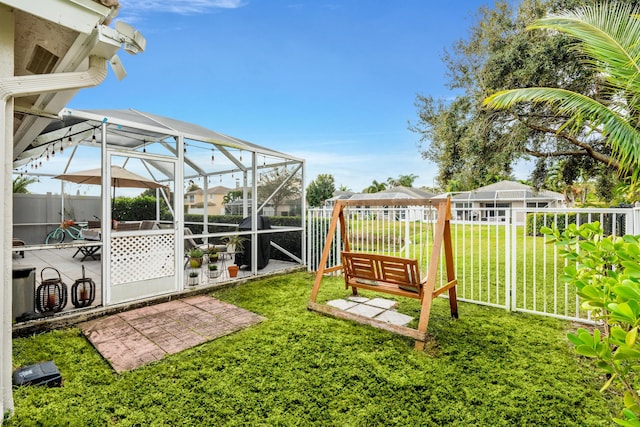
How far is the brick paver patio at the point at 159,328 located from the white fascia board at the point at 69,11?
3.10 m

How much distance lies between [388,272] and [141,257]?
4.01 meters

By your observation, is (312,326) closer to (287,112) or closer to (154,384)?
(154,384)

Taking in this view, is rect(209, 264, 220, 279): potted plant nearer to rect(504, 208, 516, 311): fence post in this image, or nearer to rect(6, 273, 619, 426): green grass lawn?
rect(6, 273, 619, 426): green grass lawn

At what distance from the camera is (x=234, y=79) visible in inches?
492

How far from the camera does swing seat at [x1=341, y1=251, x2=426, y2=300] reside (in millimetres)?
3709

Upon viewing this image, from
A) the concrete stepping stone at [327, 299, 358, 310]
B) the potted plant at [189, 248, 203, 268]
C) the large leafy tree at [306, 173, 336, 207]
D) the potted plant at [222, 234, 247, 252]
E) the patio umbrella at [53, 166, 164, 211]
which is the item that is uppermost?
the large leafy tree at [306, 173, 336, 207]

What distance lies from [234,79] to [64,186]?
7352mm

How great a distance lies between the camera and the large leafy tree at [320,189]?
158ft

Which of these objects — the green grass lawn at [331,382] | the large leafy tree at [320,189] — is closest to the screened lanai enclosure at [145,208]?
the green grass lawn at [331,382]

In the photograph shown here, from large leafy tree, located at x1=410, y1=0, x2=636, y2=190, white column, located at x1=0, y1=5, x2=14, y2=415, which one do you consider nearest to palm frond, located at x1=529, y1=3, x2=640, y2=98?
large leafy tree, located at x1=410, y1=0, x2=636, y2=190

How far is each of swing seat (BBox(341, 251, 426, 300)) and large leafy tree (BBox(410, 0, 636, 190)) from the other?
216 inches

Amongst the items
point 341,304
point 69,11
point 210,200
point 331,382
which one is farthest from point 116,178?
point 331,382

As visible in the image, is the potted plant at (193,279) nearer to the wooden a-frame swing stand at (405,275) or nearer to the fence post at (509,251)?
the wooden a-frame swing stand at (405,275)

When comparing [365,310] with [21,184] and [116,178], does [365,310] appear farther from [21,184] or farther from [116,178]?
[21,184]
